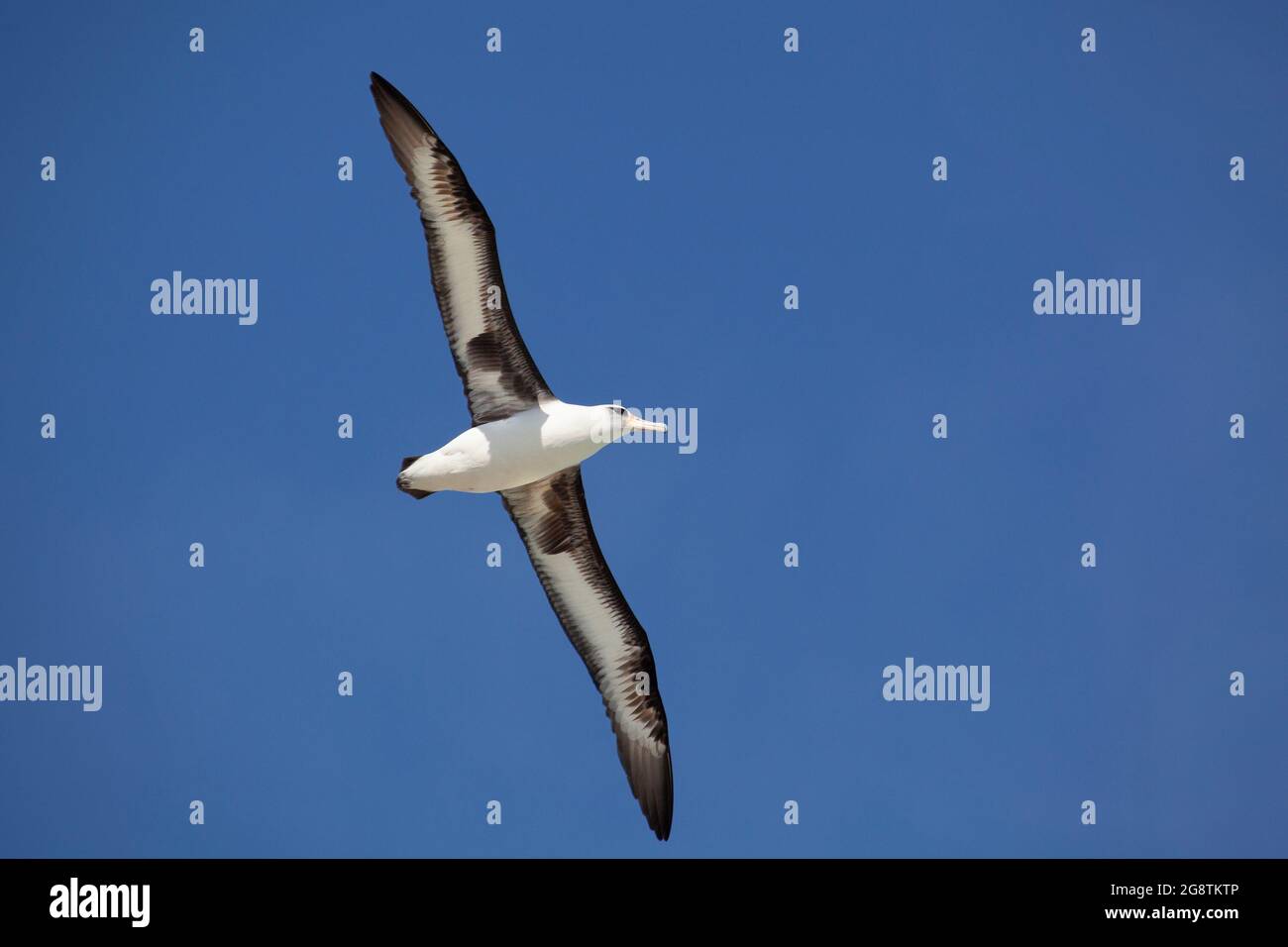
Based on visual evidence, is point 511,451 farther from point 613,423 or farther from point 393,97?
point 393,97

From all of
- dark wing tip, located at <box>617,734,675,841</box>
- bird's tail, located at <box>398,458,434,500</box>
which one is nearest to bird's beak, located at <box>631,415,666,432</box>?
bird's tail, located at <box>398,458,434,500</box>

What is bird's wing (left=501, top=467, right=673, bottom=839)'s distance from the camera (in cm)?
2478

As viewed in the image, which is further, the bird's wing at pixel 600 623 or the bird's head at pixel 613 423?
the bird's wing at pixel 600 623

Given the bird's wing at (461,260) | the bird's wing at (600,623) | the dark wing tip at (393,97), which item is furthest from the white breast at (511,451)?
the dark wing tip at (393,97)

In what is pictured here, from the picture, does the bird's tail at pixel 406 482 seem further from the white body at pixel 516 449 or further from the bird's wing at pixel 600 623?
the bird's wing at pixel 600 623

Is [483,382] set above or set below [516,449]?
above

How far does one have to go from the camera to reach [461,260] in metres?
23.4

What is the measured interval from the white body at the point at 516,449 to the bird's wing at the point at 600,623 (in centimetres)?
86

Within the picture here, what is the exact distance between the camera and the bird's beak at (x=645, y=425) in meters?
23.8

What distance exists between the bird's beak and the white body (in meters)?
0.26

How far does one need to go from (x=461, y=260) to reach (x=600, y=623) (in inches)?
231

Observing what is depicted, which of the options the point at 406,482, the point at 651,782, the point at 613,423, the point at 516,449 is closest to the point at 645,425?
the point at 613,423

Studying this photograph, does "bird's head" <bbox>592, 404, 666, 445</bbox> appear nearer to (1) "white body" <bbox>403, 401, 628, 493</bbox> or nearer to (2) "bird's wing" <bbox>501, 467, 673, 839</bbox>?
(1) "white body" <bbox>403, 401, 628, 493</bbox>
